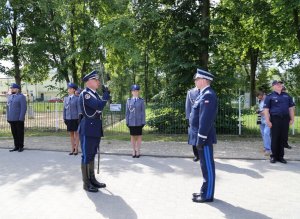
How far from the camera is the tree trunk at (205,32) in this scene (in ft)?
49.2

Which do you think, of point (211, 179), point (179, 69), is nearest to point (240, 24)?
point (179, 69)

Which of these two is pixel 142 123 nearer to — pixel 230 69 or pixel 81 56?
pixel 230 69

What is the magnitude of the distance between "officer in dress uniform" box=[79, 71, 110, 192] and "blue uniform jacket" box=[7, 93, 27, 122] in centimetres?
508

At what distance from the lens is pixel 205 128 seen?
5.74 meters

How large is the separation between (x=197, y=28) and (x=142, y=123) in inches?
263

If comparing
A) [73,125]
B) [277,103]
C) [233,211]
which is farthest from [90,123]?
[277,103]

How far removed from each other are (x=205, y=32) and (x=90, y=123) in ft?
31.9

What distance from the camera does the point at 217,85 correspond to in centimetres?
1541

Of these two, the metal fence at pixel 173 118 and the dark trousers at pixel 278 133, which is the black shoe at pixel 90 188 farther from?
the metal fence at pixel 173 118

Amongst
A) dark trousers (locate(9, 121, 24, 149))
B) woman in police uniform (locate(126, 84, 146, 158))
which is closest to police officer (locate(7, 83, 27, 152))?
dark trousers (locate(9, 121, 24, 149))

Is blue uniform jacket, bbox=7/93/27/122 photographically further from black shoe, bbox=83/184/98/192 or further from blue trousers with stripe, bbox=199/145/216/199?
blue trousers with stripe, bbox=199/145/216/199

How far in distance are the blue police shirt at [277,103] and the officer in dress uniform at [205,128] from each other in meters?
3.41

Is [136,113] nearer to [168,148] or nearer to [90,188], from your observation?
[168,148]

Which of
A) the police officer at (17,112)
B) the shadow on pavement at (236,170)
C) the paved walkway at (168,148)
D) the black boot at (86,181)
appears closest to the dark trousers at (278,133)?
the paved walkway at (168,148)
